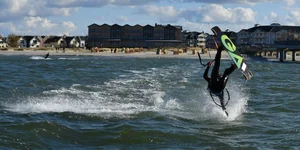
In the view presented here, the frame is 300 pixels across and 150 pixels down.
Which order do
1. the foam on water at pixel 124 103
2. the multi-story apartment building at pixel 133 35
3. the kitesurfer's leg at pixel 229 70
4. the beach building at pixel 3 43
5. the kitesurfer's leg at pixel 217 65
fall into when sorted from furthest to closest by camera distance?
the beach building at pixel 3 43 → the multi-story apartment building at pixel 133 35 → the foam on water at pixel 124 103 → the kitesurfer's leg at pixel 229 70 → the kitesurfer's leg at pixel 217 65

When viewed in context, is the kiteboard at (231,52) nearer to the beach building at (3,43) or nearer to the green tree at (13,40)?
the green tree at (13,40)

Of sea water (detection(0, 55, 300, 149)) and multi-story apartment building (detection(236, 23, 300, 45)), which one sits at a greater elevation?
multi-story apartment building (detection(236, 23, 300, 45))

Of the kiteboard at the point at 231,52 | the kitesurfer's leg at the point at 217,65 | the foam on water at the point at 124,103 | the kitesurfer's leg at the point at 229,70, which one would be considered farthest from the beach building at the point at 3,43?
the kitesurfer's leg at the point at 229,70

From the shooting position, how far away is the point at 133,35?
188250 mm

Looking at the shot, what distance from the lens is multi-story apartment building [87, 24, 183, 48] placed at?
611 feet

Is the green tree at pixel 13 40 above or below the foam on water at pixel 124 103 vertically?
above

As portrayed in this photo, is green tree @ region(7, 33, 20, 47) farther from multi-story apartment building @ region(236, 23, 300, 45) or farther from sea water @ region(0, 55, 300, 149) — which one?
sea water @ region(0, 55, 300, 149)

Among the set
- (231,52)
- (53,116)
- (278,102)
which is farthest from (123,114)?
(278,102)

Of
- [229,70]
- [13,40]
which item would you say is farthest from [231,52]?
[13,40]

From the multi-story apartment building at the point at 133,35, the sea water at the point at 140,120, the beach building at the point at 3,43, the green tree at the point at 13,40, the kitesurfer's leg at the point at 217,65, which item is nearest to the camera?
the sea water at the point at 140,120

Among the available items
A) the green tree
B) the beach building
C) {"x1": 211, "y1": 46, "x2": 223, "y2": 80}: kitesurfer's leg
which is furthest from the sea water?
the beach building

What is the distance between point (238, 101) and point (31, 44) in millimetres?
172642

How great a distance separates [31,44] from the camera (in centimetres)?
19275

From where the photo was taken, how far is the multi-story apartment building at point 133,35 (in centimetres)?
18638
